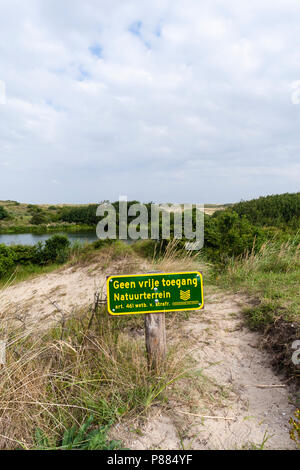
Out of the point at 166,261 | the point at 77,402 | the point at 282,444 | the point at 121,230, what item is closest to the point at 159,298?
the point at 77,402

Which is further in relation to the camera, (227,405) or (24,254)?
(24,254)

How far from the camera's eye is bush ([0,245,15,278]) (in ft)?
39.4

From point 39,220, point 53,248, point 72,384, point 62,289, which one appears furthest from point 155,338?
point 39,220

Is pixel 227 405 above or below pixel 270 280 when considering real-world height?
below

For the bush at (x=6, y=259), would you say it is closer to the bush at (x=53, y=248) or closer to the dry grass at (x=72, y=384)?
the bush at (x=53, y=248)

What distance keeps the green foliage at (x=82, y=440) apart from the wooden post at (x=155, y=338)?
615 millimetres

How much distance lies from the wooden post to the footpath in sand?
0.35 metres

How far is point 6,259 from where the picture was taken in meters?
12.1

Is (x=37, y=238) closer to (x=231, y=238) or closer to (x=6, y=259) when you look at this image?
(x=6, y=259)

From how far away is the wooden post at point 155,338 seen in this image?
2.28 metres

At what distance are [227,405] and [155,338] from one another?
0.81 metres

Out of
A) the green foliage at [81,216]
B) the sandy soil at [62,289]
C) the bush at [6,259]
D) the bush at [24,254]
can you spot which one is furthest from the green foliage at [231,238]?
the green foliage at [81,216]

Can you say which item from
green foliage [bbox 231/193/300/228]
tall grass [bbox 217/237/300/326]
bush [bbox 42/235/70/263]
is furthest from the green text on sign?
bush [bbox 42/235/70/263]

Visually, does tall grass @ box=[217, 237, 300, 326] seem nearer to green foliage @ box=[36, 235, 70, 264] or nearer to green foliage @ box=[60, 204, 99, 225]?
green foliage @ box=[36, 235, 70, 264]
